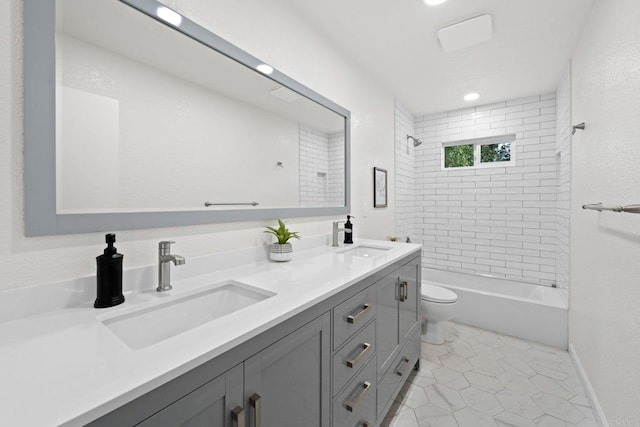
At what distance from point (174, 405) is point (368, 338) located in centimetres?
94

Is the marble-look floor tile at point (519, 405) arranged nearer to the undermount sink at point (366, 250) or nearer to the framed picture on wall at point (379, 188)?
the undermount sink at point (366, 250)

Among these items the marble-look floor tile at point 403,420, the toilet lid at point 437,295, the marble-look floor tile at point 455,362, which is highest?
the toilet lid at point 437,295

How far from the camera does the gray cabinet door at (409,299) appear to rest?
68.9 inches

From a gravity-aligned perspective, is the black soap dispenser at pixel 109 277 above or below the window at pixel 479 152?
below

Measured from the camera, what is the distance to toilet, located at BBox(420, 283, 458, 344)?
2408 millimetres

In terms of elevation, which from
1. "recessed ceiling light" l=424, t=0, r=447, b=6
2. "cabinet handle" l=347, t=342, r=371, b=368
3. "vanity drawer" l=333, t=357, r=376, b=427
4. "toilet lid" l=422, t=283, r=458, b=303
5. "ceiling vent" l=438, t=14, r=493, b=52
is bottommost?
"vanity drawer" l=333, t=357, r=376, b=427

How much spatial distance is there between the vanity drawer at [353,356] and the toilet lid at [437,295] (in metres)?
1.25

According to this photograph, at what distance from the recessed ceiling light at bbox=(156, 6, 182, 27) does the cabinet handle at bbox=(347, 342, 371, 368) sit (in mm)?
1554

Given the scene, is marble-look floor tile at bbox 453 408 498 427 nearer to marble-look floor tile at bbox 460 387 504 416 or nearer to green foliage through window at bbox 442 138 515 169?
marble-look floor tile at bbox 460 387 504 416

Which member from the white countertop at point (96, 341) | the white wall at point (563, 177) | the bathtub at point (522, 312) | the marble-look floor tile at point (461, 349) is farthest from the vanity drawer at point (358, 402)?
the white wall at point (563, 177)

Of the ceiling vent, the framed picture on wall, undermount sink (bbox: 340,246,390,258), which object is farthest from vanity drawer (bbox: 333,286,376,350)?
the ceiling vent

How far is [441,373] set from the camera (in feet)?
6.99

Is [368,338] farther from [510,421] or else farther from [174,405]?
[510,421]

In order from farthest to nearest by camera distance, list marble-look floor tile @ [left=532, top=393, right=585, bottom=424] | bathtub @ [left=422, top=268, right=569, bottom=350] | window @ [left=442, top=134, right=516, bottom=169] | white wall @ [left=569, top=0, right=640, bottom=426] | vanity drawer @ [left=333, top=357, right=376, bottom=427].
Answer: window @ [left=442, top=134, right=516, bottom=169], bathtub @ [left=422, top=268, right=569, bottom=350], marble-look floor tile @ [left=532, top=393, right=585, bottom=424], white wall @ [left=569, top=0, right=640, bottom=426], vanity drawer @ [left=333, top=357, right=376, bottom=427]
